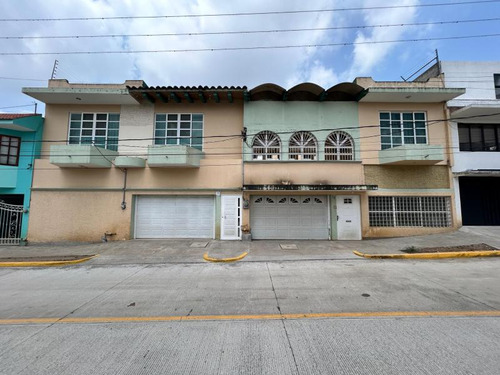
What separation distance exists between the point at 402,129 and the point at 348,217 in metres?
5.66

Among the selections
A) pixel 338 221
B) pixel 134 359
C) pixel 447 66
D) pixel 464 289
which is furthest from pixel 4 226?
pixel 447 66

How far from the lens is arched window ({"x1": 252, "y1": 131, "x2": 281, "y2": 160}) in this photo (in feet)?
38.7

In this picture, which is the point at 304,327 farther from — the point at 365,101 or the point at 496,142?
the point at 496,142

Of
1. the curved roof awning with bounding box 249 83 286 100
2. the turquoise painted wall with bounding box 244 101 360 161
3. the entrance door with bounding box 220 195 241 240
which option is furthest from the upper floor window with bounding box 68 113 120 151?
the curved roof awning with bounding box 249 83 286 100

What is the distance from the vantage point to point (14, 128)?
11.2 m

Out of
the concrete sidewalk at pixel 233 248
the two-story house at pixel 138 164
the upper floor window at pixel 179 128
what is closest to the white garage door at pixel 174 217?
the two-story house at pixel 138 164

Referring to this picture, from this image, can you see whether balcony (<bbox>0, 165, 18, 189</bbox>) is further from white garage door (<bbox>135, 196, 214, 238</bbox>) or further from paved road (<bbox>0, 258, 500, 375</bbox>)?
paved road (<bbox>0, 258, 500, 375</bbox>)

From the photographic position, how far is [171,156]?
35.2ft

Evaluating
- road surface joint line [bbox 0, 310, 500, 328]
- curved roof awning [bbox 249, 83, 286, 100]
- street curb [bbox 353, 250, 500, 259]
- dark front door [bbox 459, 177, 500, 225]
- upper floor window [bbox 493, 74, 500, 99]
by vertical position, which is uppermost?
upper floor window [bbox 493, 74, 500, 99]

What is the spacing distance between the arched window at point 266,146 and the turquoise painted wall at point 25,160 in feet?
37.2

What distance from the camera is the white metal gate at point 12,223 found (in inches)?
432

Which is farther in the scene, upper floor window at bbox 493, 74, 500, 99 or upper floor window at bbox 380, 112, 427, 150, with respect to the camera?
upper floor window at bbox 493, 74, 500, 99

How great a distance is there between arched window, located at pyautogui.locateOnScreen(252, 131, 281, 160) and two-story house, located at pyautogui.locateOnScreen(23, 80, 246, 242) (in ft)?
3.00

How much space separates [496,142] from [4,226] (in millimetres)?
25999
